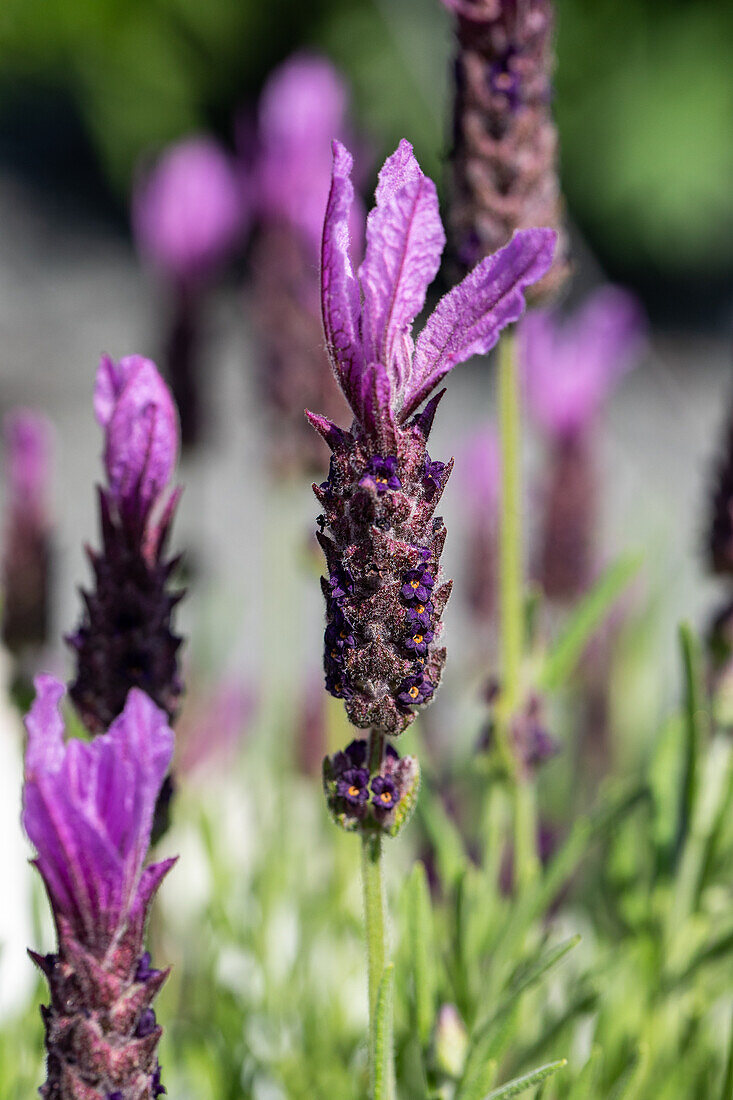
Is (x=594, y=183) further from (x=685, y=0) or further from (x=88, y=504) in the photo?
(x=88, y=504)

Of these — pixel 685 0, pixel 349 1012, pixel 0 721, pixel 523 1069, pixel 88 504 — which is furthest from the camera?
pixel 685 0

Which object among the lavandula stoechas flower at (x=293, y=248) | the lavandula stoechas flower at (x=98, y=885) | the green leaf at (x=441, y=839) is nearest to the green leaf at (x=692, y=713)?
the green leaf at (x=441, y=839)

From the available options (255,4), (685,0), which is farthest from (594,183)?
(255,4)

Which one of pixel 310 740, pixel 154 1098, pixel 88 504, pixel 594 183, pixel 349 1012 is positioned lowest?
pixel 154 1098

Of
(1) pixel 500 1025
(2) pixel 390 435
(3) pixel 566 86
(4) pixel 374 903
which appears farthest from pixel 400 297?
(3) pixel 566 86

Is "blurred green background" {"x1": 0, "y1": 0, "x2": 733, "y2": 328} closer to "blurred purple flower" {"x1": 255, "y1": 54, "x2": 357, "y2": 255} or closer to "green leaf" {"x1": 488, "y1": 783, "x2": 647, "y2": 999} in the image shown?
"blurred purple flower" {"x1": 255, "y1": 54, "x2": 357, "y2": 255}

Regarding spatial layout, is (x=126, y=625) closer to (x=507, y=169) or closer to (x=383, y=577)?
(x=383, y=577)

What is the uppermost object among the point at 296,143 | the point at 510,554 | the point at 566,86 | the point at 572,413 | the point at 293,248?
the point at 566,86
